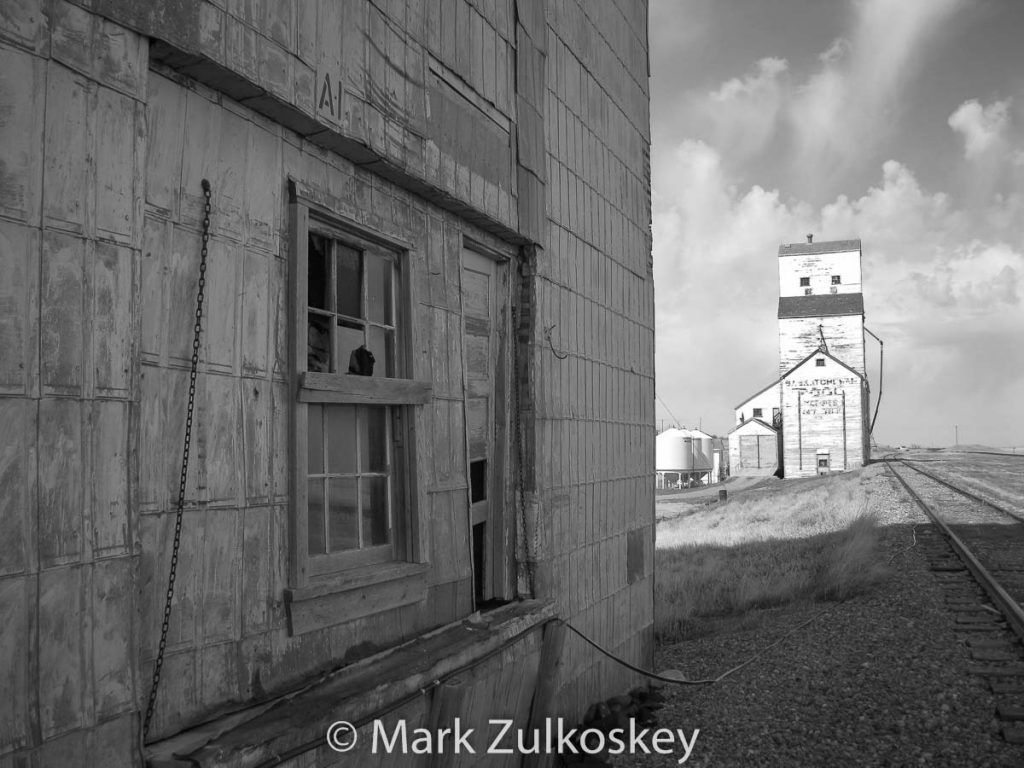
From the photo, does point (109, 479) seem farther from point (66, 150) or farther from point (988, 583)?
point (988, 583)

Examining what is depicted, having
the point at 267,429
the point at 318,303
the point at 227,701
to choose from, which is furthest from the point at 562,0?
the point at 227,701

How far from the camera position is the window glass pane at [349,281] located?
404 centimetres

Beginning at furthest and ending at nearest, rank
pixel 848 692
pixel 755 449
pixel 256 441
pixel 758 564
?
pixel 755 449 → pixel 758 564 → pixel 848 692 → pixel 256 441

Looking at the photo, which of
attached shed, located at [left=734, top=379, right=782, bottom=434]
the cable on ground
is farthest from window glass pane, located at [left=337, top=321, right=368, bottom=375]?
attached shed, located at [left=734, top=379, right=782, bottom=434]

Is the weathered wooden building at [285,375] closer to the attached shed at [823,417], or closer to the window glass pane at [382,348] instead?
the window glass pane at [382,348]

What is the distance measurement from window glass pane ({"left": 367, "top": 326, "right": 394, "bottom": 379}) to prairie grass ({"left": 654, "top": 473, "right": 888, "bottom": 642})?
6639mm

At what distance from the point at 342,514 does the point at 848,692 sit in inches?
181

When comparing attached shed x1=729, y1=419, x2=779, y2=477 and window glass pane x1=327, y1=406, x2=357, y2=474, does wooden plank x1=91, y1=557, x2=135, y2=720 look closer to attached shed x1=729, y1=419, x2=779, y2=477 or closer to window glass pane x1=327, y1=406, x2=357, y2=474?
window glass pane x1=327, y1=406, x2=357, y2=474

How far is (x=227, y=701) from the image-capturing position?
125 inches

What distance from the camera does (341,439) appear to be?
13.0ft

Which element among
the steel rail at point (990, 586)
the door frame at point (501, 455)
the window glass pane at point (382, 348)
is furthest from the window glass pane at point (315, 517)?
the steel rail at point (990, 586)

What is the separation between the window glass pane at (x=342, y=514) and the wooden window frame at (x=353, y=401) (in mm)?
54

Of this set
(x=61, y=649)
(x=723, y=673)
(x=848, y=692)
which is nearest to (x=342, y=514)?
(x=61, y=649)

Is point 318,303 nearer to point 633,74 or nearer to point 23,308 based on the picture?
point 23,308
